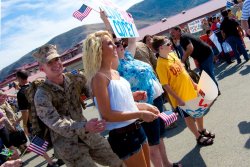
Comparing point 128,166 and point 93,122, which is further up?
point 93,122

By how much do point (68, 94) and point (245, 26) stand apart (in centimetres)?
429

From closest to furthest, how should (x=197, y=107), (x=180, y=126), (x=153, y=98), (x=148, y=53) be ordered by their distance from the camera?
(x=153, y=98) < (x=197, y=107) < (x=148, y=53) < (x=180, y=126)

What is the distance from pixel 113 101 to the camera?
2801 millimetres

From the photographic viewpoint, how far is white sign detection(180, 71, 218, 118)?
422 centimetres

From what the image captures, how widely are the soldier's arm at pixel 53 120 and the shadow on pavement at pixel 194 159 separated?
80.2 inches

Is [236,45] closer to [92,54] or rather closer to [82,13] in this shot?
[82,13]

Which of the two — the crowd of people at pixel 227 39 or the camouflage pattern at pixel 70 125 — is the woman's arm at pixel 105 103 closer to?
the camouflage pattern at pixel 70 125

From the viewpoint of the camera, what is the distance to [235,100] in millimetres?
6426

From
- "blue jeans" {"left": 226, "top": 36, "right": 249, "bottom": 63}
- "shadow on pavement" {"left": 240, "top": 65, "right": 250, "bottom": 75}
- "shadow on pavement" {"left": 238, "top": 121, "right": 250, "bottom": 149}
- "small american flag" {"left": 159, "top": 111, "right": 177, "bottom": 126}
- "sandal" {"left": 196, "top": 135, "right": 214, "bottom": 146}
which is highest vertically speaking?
"small american flag" {"left": 159, "top": 111, "right": 177, "bottom": 126}

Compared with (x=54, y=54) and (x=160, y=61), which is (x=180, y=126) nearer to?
(x=160, y=61)

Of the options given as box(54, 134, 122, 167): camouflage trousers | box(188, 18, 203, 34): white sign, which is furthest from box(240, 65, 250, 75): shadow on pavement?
box(188, 18, 203, 34): white sign

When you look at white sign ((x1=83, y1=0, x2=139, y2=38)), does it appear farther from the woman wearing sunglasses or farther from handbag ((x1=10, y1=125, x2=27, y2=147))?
handbag ((x1=10, y1=125, x2=27, y2=147))

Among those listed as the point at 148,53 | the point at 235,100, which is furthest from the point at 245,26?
the point at 148,53

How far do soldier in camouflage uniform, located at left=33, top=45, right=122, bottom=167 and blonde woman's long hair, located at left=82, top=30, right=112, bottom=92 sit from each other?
0.40 meters
